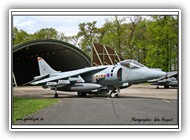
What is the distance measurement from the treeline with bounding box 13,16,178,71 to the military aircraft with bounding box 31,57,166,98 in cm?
145

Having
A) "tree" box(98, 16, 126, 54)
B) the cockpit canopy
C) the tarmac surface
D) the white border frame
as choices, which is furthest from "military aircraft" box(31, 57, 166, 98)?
the white border frame

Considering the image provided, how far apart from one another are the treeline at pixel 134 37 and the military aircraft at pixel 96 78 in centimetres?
145

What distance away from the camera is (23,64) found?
28.8ft

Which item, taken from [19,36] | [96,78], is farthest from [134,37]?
[96,78]

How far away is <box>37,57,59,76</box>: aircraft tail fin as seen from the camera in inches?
435

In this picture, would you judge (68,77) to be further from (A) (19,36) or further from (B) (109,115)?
(B) (109,115)

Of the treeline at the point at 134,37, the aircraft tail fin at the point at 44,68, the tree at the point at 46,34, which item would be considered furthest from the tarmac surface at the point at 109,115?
the aircraft tail fin at the point at 44,68

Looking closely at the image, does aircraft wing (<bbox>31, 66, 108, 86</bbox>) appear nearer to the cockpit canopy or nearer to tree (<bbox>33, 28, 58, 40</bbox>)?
the cockpit canopy

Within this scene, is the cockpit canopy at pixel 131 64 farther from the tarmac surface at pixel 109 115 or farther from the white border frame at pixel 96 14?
the white border frame at pixel 96 14

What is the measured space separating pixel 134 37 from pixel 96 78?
3.82 m

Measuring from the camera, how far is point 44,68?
1139cm
